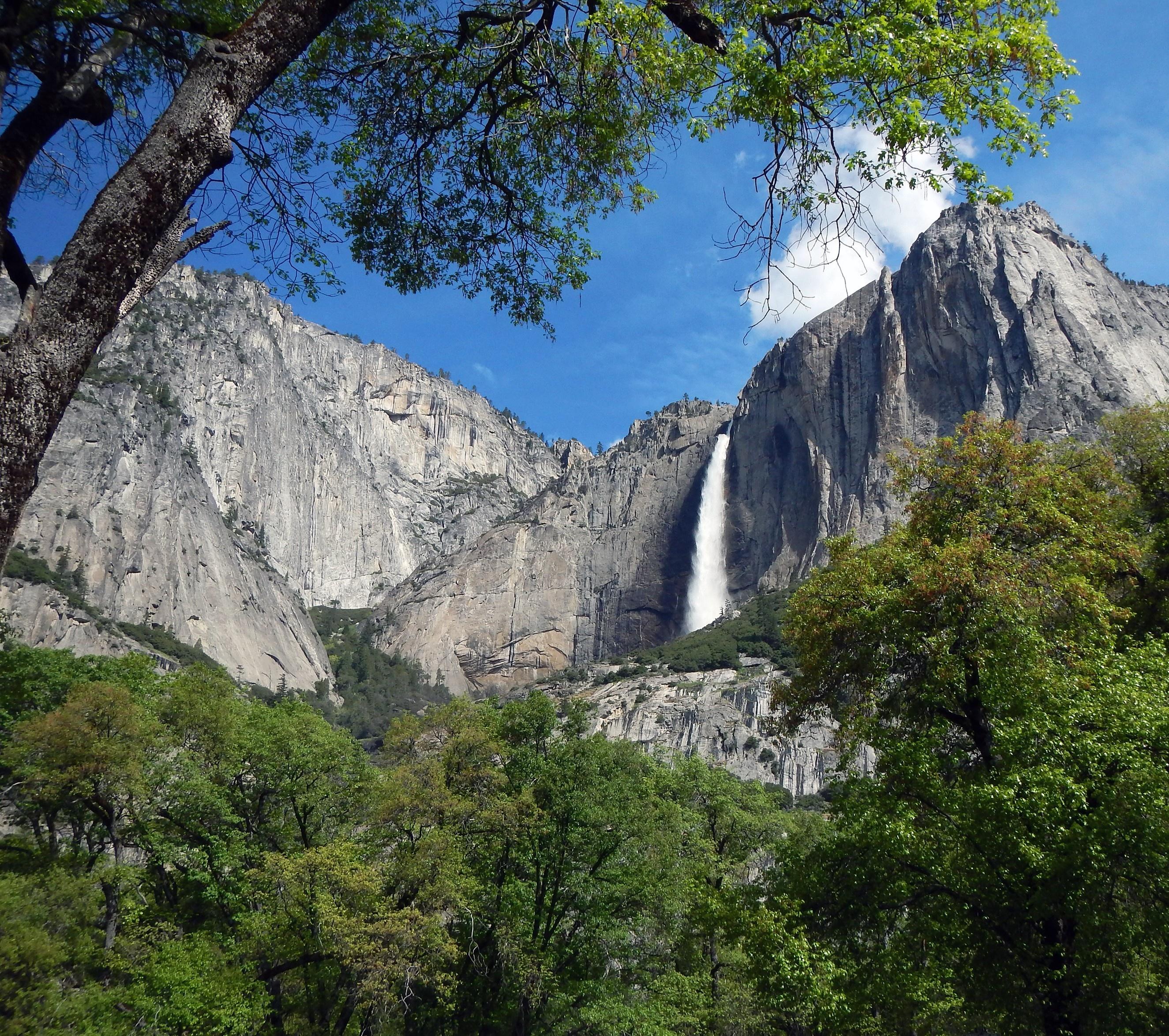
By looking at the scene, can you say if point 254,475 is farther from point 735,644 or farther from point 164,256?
point 164,256

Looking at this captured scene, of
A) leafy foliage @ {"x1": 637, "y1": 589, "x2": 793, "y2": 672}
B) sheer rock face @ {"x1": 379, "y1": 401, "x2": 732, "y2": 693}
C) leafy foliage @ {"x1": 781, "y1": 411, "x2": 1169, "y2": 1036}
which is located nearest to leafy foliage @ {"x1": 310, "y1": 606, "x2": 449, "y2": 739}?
sheer rock face @ {"x1": 379, "y1": 401, "x2": 732, "y2": 693}

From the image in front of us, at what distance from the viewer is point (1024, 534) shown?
39.0 ft

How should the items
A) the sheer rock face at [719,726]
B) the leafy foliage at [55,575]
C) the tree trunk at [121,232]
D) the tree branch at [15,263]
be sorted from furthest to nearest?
the leafy foliage at [55,575]
the sheer rock face at [719,726]
the tree branch at [15,263]
the tree trunk at [121,232]

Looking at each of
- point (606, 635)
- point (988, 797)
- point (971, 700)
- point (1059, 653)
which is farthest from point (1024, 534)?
point (606, 635)

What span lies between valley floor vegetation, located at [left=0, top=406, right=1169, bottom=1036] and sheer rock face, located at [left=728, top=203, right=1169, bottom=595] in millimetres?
65299

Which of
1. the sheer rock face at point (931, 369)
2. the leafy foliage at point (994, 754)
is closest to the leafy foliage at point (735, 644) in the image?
the sheer rock face at point (931, 369)

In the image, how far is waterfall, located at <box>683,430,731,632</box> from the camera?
346ft

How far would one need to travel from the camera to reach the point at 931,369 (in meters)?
91.1

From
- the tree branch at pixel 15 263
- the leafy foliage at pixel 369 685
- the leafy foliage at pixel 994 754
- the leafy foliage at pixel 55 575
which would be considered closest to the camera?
the tree branch at pixel 15 263

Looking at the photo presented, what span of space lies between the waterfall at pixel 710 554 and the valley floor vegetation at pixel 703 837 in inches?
3127

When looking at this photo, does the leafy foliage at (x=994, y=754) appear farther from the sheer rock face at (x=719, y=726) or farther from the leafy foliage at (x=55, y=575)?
the leafy foliage at (x=55, y=575)

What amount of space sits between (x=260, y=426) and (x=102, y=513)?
49.4 meters

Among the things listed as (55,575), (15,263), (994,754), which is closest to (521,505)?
(55,575)

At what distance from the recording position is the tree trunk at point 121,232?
3488mm
